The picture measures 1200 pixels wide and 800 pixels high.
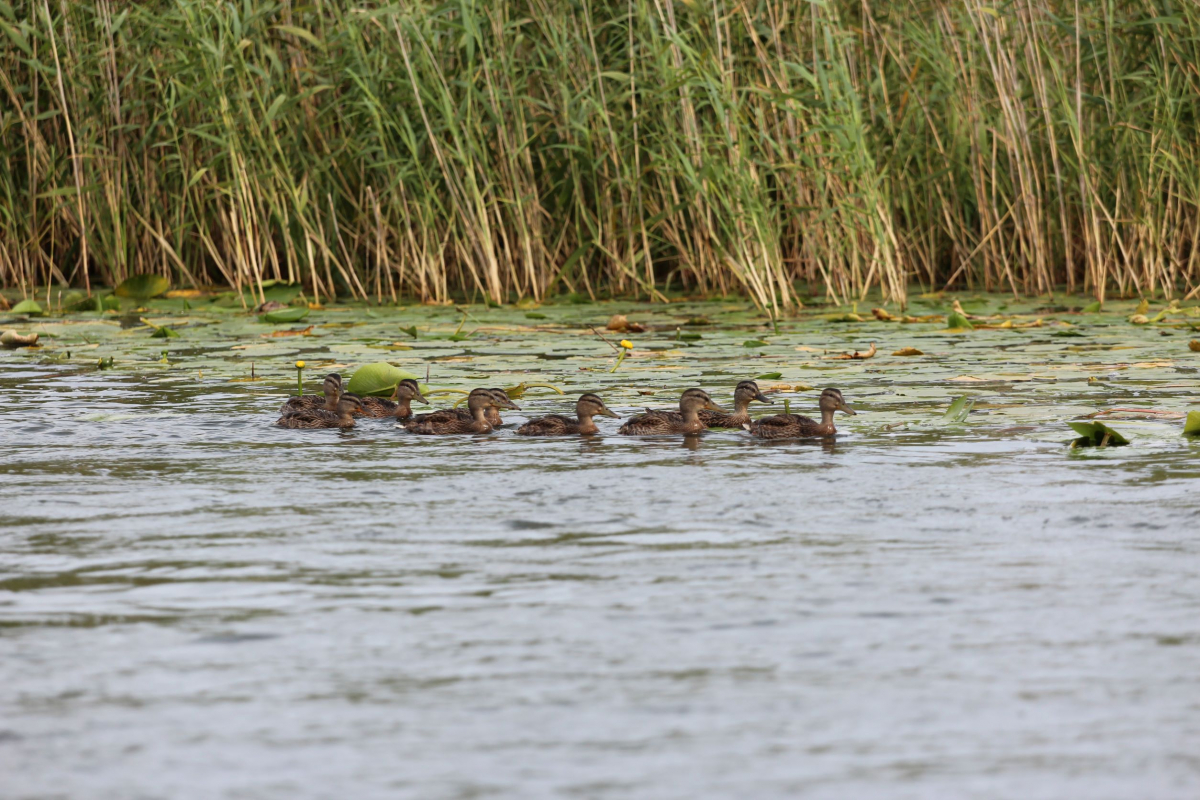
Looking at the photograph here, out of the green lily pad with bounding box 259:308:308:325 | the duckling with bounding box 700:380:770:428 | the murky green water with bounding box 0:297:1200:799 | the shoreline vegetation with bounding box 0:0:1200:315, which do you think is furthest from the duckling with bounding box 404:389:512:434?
the green lily pad with bounding box 259:308:308:325

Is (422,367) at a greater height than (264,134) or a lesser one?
lesser

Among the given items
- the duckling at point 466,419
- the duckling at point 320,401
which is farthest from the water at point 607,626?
the duckling at point 320,401

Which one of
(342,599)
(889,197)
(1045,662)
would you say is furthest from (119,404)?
(889,197)

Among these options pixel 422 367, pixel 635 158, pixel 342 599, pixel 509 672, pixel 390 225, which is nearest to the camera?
pixel 509 672

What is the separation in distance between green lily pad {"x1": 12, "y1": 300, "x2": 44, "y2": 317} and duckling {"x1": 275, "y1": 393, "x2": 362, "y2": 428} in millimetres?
5359

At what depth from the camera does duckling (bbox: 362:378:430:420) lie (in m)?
7.66

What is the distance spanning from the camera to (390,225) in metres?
12.8

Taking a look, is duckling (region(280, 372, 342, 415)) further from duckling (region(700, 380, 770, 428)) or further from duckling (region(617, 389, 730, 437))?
duckling (region(700, 380, 770, 428))

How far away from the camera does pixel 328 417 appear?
7.33 meters

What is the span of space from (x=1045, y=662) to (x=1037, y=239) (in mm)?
8992

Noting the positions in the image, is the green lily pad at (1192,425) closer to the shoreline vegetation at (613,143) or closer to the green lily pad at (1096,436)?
the green lily pad at (1096,436)

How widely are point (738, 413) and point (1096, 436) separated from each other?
5.54 feet

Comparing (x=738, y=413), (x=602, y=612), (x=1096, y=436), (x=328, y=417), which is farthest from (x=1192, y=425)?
(x=328, y=417)

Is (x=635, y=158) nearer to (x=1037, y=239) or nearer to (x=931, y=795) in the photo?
(x=1037, y=239)
